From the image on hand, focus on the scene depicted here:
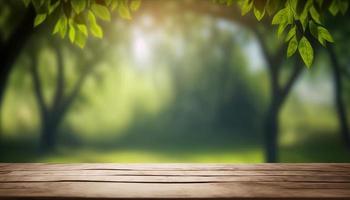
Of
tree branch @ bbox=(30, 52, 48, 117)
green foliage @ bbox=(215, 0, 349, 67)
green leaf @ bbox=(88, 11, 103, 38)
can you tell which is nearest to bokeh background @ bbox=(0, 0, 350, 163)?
tree branch @ bbox=(30, 52, 48, 117)

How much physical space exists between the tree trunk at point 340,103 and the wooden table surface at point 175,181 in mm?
6074

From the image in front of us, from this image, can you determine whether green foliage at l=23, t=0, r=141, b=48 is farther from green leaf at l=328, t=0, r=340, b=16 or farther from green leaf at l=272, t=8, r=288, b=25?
green leaf at l=328, t=0, r=340, b=16

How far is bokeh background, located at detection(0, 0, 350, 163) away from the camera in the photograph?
769 centimetres

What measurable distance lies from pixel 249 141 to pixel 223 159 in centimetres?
97

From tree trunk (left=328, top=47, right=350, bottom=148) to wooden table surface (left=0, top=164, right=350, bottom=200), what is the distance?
19.9 feet

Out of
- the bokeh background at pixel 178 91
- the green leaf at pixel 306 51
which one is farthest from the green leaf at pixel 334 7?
the bokeh background at pixel 178 91

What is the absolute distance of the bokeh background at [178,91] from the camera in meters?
7.69

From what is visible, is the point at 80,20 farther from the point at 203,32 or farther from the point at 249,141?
the point at 249,141

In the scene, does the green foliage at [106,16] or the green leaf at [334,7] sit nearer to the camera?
the green foliage at [106,16]

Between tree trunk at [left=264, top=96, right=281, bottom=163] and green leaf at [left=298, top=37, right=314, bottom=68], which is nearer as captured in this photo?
green leaf at [left=298, top=37, right=314, bottom=68]

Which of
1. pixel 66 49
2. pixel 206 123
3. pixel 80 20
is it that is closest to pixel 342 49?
pixel 206 123

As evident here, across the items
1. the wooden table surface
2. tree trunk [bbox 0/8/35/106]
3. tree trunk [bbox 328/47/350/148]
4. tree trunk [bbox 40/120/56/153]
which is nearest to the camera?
the wooden table surface

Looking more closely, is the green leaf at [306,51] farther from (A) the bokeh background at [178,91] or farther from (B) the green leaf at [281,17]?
(A) the bokeh background at [178,91]

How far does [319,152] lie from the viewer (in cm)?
832
